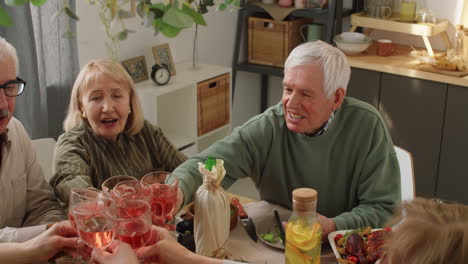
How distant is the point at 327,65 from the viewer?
210cm

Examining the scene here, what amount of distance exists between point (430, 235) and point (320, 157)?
102 centimetres

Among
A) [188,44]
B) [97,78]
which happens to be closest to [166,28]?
[97,78]

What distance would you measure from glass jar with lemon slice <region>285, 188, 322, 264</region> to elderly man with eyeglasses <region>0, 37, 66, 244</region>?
33.6 inches

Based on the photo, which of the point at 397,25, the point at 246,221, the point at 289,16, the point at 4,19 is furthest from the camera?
the point at 289,16

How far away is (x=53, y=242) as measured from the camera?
5.28 ft

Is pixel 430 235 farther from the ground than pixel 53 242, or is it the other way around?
pixel 430 235

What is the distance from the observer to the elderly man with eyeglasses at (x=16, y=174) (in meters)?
1.96

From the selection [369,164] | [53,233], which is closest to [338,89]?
[369,164]

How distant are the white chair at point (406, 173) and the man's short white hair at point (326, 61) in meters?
0.40

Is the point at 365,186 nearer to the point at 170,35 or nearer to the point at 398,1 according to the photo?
the point at 170,35

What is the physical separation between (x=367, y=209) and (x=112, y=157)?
3.26ft

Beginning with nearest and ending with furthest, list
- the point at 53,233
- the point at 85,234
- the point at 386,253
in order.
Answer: the point at 386,253, the point at 85,234, the point at 53,233

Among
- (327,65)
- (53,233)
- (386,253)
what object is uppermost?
(327,65)

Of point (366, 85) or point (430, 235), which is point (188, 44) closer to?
point (366, 85)
